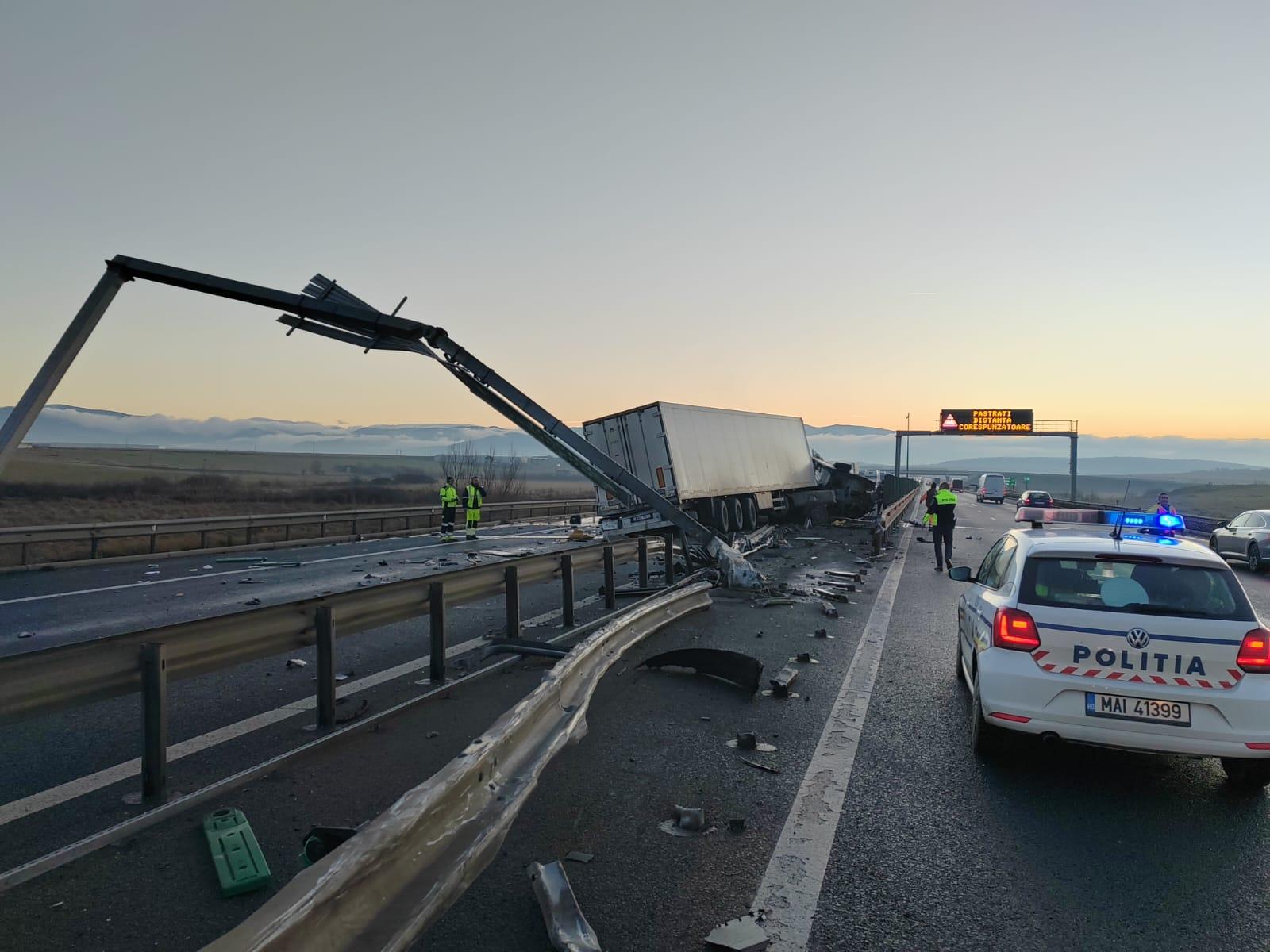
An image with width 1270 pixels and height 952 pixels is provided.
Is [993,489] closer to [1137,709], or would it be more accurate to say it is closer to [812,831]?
[1137,709]

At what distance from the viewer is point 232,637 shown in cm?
523

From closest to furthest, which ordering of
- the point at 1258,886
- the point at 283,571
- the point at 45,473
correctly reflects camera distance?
the point at 1258,886, the point at 283,571, the point at 45,473

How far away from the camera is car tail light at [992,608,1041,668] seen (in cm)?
537

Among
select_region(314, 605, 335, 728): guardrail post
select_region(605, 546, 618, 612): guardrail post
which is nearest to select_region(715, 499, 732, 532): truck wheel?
select_region(605, 546, 618, 612): guardrail post

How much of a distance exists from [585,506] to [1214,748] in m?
37.0

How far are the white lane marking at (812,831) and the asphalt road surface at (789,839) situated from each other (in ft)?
0.06

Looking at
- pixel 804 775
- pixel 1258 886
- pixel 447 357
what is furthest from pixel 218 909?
pixel 447 357

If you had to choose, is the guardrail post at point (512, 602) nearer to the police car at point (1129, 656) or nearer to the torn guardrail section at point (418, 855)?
the torn guardrail section at point (418, 855)

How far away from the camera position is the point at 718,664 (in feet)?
24.8

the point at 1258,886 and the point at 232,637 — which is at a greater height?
the point at 232,637

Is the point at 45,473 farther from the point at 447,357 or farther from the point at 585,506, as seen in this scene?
the point at 447,357

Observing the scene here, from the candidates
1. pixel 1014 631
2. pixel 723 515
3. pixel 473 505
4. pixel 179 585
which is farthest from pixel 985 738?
pixel 473 505

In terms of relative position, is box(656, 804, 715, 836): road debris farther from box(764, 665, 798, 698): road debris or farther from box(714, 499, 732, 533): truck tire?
box(714, 499, 732, 533): truck tire

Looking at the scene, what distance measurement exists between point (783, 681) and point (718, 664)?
585 millimetres
